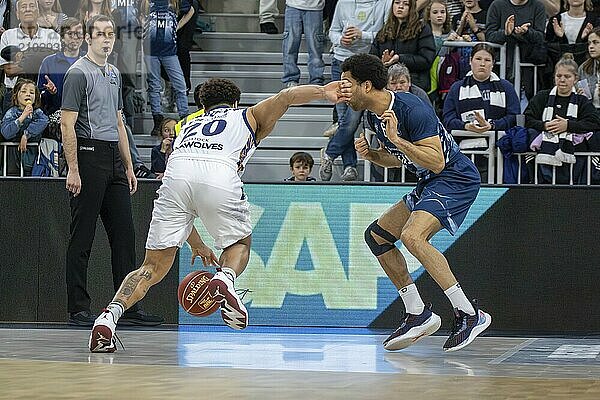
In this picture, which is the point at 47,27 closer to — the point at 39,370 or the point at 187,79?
the point at 187,79

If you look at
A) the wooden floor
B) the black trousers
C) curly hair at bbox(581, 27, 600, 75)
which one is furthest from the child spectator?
curly hair at bbox(581, 27, 600, 75)

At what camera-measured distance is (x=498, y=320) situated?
32.2ft

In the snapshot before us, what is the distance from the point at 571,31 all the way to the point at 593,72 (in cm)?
93

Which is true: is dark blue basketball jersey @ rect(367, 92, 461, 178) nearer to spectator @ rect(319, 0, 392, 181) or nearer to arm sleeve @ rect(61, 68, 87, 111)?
arm sleeve @ rect(61, 68, 87, 111)

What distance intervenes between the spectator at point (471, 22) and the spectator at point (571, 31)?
739 millimetres

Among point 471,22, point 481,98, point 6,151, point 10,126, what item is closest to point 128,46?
point 10,126

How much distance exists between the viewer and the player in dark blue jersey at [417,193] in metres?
7.62

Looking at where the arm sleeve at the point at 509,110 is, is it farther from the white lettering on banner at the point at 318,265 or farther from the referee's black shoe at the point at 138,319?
the referee's black shoe at the point at 138,319

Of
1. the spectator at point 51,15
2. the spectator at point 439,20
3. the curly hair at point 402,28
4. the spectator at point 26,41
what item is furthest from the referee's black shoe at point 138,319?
the spectator at point 439,20

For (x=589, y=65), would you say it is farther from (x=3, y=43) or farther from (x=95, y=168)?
(x=3, y=43)

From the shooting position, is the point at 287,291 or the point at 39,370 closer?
the point at 39,370

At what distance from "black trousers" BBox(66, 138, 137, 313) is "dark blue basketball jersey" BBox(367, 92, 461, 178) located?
2.53 m

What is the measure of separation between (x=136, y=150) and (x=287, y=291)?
7.98 feet

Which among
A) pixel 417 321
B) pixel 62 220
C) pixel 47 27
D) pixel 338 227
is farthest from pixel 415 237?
pixel 47 27
